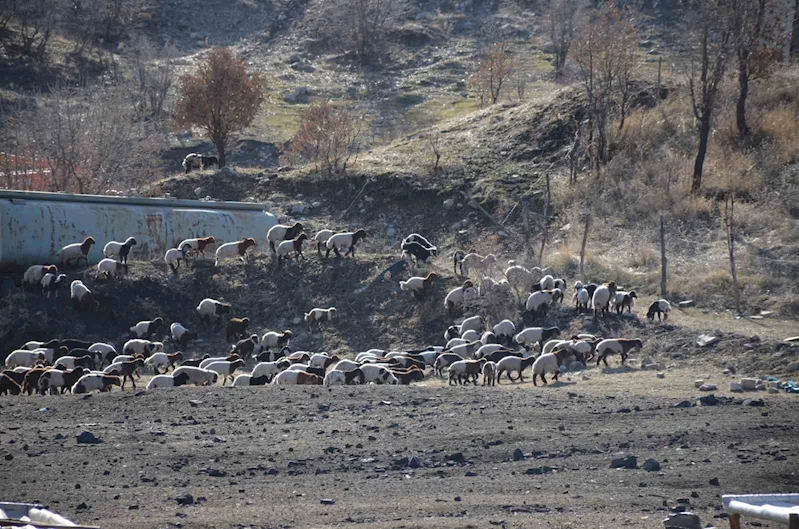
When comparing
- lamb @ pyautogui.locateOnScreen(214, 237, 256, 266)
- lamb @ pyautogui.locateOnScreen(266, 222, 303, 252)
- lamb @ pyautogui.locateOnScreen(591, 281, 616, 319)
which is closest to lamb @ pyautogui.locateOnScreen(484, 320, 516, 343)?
lamb @ pyautogui.locateOnScreen(591, 281, 616, 319)

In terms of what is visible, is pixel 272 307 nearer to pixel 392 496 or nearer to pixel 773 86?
pixel 392 496

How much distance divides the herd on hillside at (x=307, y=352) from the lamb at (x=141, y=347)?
0.03 metres

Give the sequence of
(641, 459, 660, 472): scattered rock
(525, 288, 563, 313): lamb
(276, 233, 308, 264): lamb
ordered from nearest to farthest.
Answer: (641, 459, 660, 472): scattered rock, (525, 288, 563, 313): lamb, (276, 233, 308, 264): lamb

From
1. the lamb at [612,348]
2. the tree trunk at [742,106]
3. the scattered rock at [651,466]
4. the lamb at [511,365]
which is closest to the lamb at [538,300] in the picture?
the lamb at [612,348]

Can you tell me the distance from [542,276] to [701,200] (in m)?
6.87

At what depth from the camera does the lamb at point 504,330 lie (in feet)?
79.7

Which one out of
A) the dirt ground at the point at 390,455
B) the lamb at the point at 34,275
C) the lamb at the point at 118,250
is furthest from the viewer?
the lamb at the point at 118,250

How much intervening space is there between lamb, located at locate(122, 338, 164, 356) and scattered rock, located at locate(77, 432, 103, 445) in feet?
35.2

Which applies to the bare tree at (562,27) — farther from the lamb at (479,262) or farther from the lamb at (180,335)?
the lamb at (180,335)

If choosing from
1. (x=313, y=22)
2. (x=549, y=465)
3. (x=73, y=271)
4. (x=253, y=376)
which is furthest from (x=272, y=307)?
(x=313, y=22)

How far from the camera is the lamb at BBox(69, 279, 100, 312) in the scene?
27.2m

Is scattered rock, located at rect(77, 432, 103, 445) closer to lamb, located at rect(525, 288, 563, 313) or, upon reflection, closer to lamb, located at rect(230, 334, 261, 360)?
lamb, located at rect(230, 334, 261, 360)

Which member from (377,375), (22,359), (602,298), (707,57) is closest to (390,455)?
(377,375)

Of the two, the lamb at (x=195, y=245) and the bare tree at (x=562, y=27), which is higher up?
the bare tree at (x=562, y=27)
